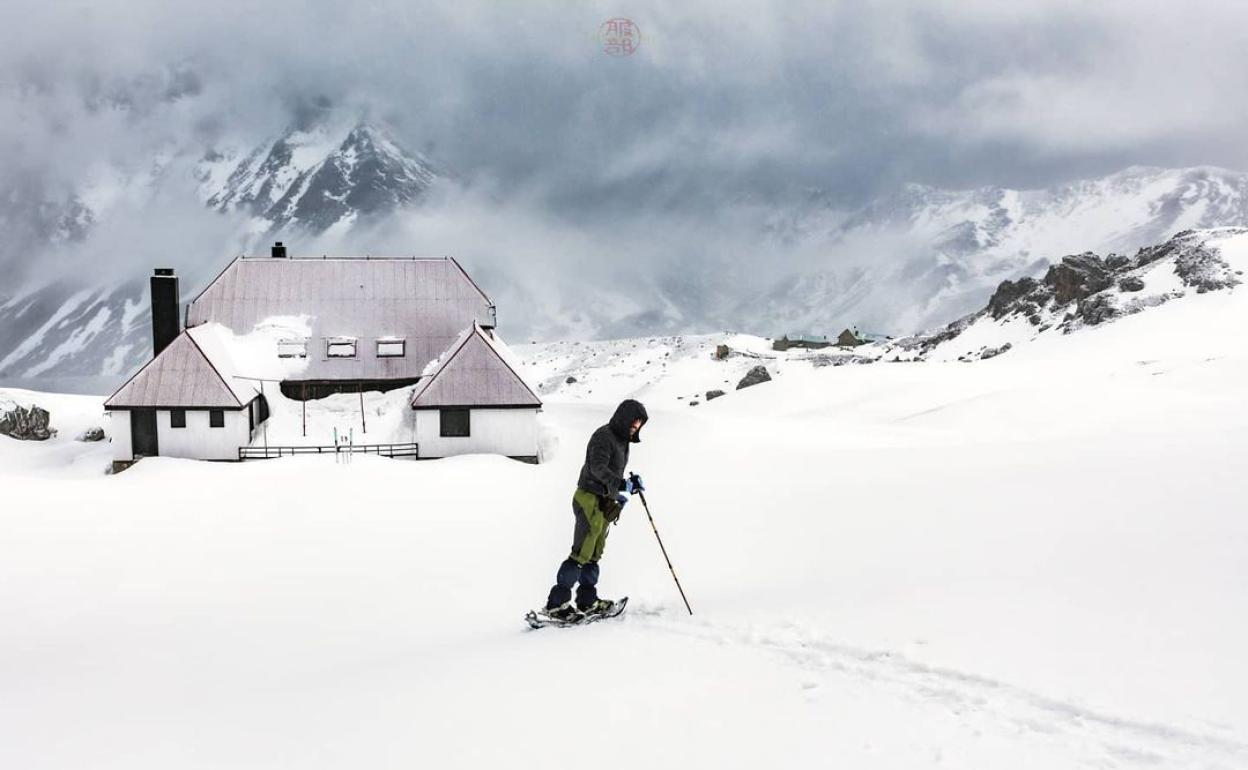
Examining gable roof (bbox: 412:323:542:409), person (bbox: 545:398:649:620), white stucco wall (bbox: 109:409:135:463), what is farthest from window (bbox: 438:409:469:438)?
person (bbox: 545:398:649:620)

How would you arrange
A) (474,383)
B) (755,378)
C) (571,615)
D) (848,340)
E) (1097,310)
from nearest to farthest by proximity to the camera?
(571,615)
(474,383)
(1097,310)
(755,378)
(848,340)

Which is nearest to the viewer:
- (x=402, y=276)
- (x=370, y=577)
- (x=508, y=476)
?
(x=370, y=577)

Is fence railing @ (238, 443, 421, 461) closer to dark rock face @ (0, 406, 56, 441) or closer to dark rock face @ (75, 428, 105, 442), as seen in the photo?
dark rock face @ (75, 428, 105, 442)

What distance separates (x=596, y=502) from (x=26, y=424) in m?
42.8

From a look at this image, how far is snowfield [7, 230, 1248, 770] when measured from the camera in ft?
21.0

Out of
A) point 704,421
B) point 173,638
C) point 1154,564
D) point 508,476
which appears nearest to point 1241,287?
point 704,421

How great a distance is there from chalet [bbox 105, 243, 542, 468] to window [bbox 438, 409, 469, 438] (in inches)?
1.5

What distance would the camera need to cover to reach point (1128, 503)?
12.0 metres

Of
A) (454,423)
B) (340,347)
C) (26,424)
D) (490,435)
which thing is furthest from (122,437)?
(26,424)

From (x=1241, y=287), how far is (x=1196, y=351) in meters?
16.4

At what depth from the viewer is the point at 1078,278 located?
65.5 meters

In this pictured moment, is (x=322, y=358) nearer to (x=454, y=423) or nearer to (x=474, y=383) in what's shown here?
(x=454, y=423)

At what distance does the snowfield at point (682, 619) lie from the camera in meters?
6.41

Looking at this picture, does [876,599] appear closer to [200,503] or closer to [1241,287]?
[200,503]
